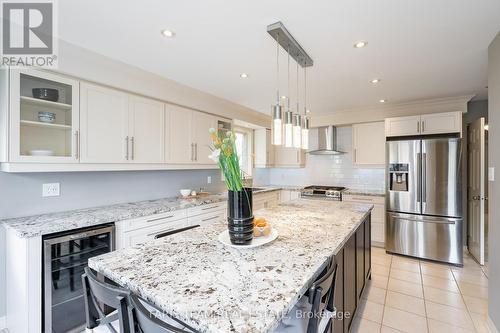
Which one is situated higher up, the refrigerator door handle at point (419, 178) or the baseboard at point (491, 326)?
the refrigerator door handle at point (419, 178)

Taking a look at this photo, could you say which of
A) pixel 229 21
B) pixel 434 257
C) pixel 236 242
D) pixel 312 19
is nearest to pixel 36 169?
pixel 236 242

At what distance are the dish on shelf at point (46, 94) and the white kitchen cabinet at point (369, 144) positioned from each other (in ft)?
13.9

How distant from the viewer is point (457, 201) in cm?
318

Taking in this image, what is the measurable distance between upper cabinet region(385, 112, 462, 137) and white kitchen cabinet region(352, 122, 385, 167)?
317mm

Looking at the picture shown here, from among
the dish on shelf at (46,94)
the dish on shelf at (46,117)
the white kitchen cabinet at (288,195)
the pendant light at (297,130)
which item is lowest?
the white kitchen cabinet at (288,195)

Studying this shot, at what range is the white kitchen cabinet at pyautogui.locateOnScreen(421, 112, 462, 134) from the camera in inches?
131

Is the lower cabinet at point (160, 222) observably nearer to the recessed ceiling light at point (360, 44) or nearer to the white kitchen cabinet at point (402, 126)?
the recessed ceiling light at point (360, 44)

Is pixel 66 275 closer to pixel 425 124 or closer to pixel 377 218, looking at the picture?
pixel 377 218

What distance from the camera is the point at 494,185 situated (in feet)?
6.31

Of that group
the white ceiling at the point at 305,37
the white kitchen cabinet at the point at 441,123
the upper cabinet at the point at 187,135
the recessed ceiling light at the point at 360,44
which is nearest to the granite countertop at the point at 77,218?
the upper cabinet at the point at 187,135

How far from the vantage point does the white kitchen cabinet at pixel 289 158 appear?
4984mm

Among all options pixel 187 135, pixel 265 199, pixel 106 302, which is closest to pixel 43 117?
pixel 187 135

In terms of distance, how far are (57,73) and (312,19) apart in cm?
215

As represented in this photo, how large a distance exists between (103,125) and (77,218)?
92 cm
